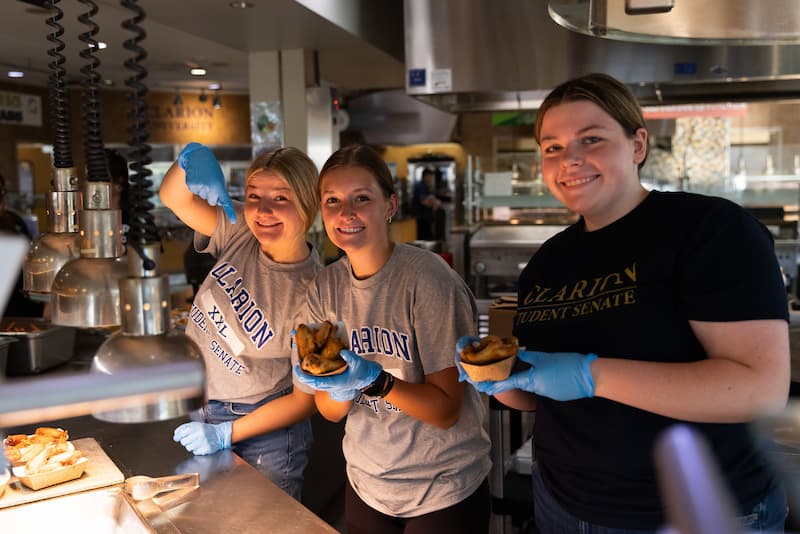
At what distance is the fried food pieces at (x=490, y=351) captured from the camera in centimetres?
155

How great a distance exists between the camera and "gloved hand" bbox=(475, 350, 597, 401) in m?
1.42

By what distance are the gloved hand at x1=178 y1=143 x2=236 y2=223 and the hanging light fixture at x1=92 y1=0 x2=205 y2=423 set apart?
0.72 meters

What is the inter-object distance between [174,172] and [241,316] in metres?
0.44

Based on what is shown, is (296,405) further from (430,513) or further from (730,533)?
(730,533)

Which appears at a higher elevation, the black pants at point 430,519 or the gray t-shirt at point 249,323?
the gray t-shirt at point 249,323

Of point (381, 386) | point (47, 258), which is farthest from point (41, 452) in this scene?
point (381, 386)

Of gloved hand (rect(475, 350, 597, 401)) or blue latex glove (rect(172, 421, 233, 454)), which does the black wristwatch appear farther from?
blue latex glove (rect(172, 421, 233, 454))

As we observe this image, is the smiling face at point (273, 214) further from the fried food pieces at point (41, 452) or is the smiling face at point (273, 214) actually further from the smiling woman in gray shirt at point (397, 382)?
the fried food pieces at point (41, 452)

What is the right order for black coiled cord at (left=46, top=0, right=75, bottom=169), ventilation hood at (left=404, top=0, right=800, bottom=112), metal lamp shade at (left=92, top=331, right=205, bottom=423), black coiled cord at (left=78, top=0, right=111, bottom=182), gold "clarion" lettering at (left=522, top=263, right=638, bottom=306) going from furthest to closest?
ventilation hood at (left=404, top=0, right=800, bottom=112) → gold "clarion" lettering at (left=522, top=263, right=638, bottom=306) → black coiled cord at (left=46, top=0, right=75, bottom=169) → black coiled cord at (left=78, top=0, right=111, bottom=182) → metal lamp shade at (left=92, top=331, right=205, bottom=423)

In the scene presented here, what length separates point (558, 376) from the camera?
1441mm

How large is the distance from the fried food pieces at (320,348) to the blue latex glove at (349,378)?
0.06ft

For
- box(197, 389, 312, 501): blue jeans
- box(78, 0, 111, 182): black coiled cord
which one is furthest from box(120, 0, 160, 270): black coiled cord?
box(197, 389, 312, 501): blue jeans

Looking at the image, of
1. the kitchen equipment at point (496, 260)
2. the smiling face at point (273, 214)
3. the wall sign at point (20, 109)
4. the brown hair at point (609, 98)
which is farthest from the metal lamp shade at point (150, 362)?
the wall sign at point (20, 109)

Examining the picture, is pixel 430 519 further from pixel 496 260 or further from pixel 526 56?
pixel 496 260
